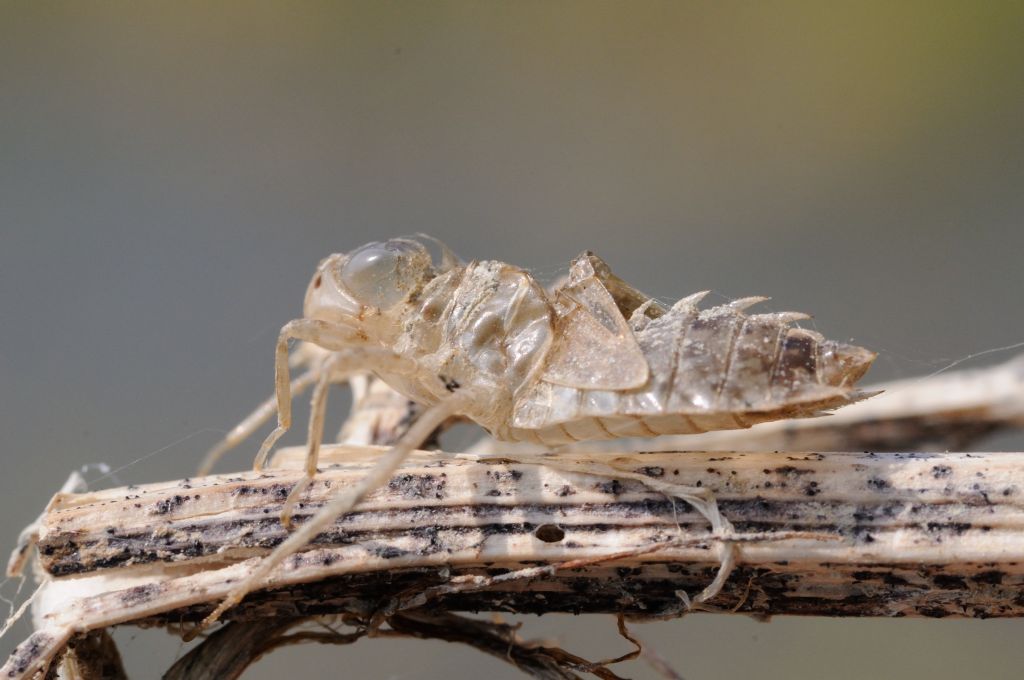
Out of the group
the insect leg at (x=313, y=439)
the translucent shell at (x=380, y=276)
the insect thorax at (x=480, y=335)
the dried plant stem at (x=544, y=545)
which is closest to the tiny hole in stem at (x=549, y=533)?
the dried plant stem at (x=544, y=545)

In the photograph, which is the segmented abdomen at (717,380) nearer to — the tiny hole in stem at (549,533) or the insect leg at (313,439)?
the tiny hole in stem at (549,533)

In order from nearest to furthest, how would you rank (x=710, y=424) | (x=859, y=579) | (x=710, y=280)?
1. (x=859, y=579)
2. (x=710, y=424)
3. (x=710, y=280)

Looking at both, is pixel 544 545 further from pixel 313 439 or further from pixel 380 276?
pixel 380 276

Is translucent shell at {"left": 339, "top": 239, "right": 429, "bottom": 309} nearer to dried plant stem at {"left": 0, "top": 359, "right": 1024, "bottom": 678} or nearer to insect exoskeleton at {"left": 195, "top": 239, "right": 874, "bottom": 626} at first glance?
insect exoskeleton at {"left": 195, "top": 239, "right": 874, "bottom": 626}

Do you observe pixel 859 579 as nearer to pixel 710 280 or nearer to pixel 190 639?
pixel 190 639

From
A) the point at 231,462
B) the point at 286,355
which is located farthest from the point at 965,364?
the point at 231,462

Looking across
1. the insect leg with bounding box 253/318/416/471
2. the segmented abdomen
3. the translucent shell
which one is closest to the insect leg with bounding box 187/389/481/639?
the insect leg with bounding box 253/318/416/471
